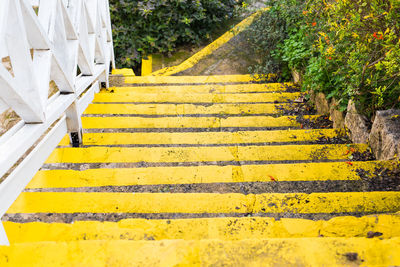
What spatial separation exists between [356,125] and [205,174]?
139 cm

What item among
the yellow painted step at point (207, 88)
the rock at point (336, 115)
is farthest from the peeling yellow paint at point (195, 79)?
the rock at point (336, 115)

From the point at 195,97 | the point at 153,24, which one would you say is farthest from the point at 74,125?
the point at 153,24

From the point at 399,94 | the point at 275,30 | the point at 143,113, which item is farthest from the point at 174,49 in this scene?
the point at 399,94

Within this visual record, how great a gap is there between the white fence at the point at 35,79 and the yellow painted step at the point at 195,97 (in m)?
0.67

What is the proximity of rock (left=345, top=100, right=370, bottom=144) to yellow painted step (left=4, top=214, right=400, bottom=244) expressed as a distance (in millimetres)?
1136

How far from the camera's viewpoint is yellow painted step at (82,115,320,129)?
289 centimetres

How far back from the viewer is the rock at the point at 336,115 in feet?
9.30

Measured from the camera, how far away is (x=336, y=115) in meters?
2.94

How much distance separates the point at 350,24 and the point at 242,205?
64.2 inches

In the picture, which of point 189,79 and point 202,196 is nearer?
point 202,196

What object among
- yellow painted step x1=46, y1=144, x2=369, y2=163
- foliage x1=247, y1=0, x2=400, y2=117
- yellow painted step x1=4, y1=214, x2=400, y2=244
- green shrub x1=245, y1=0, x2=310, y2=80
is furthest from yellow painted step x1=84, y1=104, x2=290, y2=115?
yellow painted step x1=4, y1=214, x2=400, y2=244

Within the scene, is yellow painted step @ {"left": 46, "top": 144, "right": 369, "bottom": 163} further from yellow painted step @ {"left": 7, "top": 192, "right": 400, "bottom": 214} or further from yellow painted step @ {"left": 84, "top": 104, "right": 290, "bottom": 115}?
yellow painted step @ {"left": 84, "top": 104, "right": 290, "bottom": 115}

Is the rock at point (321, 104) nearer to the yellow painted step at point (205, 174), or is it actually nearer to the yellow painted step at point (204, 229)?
the yellow painted step at point (205, 174)

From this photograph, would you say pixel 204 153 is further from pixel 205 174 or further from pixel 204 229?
pixel 204 229
